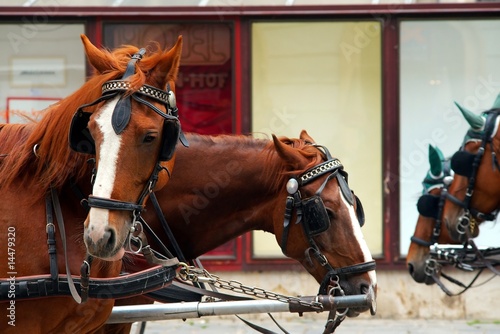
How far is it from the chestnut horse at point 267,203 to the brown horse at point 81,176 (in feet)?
2.98

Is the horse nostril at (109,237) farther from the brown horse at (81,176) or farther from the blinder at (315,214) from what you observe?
the blinder at (315,214)

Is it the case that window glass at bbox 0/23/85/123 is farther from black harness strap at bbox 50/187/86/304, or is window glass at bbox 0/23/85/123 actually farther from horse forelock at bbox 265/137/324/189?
black harness strap at bbox 50/187/86/304

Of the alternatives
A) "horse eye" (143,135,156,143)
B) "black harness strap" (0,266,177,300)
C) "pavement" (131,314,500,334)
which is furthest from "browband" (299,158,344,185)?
"pavement" (131,314,500,334)

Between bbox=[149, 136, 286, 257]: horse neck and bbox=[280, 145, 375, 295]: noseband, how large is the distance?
151 mm

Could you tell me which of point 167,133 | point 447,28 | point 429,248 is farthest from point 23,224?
point 447,28

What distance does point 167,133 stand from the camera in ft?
12.1

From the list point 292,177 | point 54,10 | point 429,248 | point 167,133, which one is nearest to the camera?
point 167,133

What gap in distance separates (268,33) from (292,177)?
14.8 feet

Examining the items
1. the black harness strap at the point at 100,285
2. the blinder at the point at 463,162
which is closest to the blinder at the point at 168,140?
the black harness strap at the point at 100,285

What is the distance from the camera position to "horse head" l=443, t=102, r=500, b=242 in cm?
650

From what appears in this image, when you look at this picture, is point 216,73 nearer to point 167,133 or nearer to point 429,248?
point 429,248

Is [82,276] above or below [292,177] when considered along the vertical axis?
below

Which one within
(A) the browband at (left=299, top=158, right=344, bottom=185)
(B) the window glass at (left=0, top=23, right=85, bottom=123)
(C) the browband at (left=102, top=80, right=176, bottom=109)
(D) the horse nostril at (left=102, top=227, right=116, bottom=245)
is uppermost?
(B) the window glass at (left=0, top=23, right=85, bottom=123)

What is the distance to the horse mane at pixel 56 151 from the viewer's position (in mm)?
3777
